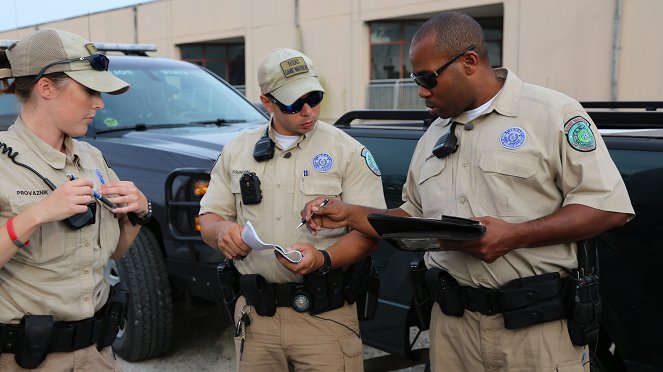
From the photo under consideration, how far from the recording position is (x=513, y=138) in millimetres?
2225

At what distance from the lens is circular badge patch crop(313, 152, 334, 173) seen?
2611 millimetres

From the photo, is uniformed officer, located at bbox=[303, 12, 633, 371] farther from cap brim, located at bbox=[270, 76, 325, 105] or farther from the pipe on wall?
the pipe on wall

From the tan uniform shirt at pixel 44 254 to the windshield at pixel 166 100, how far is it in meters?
2.64

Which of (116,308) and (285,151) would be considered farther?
(285,151)

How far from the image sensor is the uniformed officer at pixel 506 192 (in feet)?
6.91

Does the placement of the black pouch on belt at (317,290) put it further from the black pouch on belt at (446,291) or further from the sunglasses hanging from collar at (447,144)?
the sunglasses hanging from collar at (447,144)

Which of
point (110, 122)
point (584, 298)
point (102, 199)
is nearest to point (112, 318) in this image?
point (102, 199)

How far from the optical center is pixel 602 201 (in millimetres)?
2088

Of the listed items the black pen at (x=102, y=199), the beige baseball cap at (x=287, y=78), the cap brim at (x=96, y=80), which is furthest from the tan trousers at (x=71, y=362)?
the beige baseball cap at (x=287, y=78)

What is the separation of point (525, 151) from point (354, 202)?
70 centimetres

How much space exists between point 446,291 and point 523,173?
478 millimetres

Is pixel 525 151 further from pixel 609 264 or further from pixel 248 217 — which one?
pixel 248 217

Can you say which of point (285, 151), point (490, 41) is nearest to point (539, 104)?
point (285, 151)

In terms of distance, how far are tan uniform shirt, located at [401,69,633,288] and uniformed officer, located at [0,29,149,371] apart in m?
1.09
